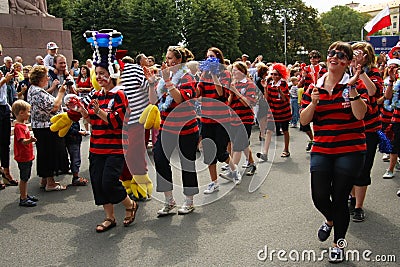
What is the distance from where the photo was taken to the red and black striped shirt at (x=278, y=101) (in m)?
8.15

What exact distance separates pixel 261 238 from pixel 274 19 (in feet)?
185

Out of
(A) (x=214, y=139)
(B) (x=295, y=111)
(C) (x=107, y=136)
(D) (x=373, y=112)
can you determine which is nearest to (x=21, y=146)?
(C) (x=107, y=136)

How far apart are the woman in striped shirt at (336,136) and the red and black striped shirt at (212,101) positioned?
2046mm

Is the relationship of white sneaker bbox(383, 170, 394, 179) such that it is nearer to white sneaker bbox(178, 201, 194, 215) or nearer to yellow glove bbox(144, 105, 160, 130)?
white sneaker bbox(178, 201, 194, 215)

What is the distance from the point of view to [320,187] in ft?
12.5

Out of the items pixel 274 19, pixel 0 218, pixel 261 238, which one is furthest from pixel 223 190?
pixel 274 19

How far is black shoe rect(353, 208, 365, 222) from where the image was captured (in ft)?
15.6

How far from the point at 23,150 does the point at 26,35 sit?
11284 millimetres

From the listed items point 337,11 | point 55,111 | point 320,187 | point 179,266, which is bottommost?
point 179,266

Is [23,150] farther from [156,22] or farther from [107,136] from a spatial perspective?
[156,22]

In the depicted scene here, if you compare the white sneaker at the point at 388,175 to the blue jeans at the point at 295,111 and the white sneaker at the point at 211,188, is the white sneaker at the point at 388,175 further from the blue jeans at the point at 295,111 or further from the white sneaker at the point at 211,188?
the blue jeans at the point at 295,111

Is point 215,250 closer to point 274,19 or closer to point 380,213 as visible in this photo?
point 380,213

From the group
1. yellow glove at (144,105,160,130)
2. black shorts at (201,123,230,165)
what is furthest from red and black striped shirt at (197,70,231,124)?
yellow glove at (144,105,160,130)

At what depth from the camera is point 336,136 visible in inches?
147
